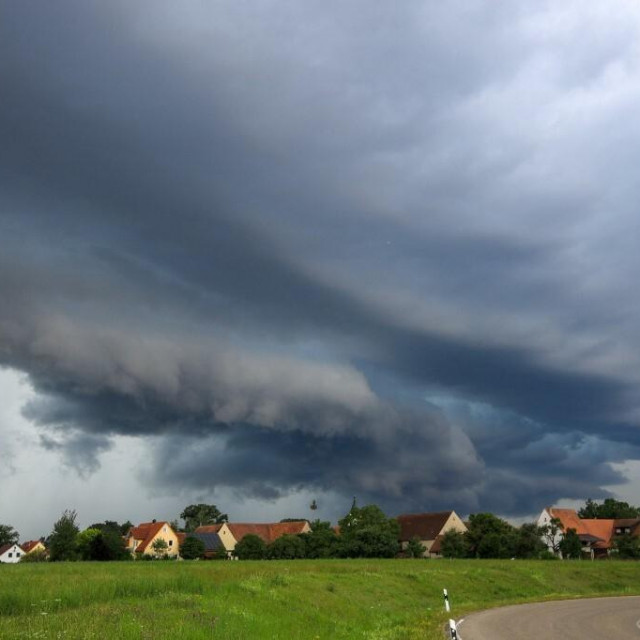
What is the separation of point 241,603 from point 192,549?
72.3 metres

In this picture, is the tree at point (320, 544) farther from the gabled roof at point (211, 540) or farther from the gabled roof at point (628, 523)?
the gabled roof at point (628, 523)

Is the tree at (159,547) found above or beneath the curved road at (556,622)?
above

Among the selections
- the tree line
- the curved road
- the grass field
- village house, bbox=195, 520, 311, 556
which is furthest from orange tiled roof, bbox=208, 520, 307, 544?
the curved road

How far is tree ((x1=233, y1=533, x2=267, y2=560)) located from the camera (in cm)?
9762

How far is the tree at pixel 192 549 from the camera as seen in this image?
99156mm

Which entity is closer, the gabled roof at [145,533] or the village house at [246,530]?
the gabled roof at [145,533]

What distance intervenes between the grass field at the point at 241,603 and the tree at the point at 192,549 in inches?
1866

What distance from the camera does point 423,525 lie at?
142 metres

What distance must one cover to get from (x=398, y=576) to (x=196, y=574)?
1854cm

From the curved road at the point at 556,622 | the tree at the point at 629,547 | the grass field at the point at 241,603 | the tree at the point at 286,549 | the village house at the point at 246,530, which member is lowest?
the curved road at the point at 556,622

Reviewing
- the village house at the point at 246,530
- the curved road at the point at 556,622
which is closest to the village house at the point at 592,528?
the village house at the point at 246,530

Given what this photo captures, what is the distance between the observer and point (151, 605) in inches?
1099

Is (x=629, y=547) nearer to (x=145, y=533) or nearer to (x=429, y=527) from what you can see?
(x=429, y=527)

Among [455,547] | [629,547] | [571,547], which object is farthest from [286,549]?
[629,547]
